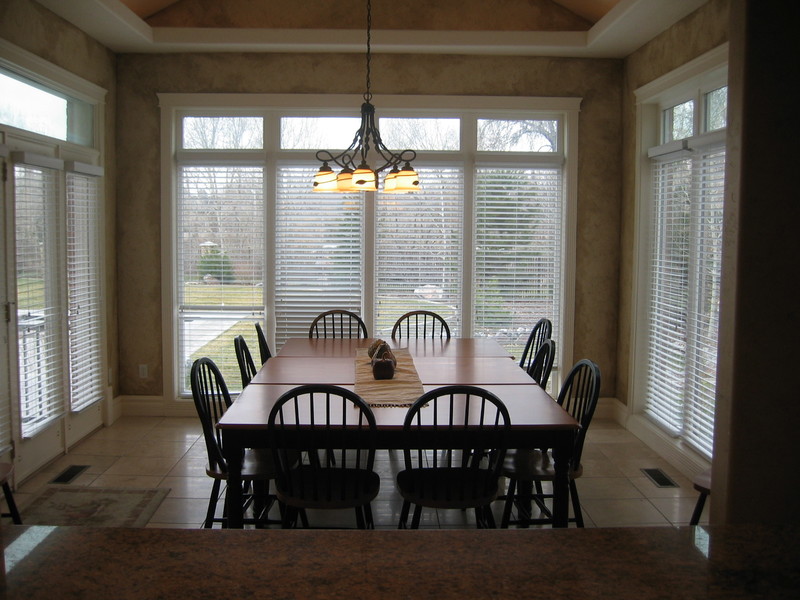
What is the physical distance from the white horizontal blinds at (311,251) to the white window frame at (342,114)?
0.08m

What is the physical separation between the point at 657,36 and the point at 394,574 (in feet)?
15.0

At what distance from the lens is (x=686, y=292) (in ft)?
13.7

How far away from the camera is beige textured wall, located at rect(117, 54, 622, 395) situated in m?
4.97

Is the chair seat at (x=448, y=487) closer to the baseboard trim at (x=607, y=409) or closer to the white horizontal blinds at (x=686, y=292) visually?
the white horizontal blinds at (x=686, y=292)

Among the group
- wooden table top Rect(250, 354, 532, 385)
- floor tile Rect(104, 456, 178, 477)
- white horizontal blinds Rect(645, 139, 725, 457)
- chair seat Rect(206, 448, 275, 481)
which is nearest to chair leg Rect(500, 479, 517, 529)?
wooden table top Rect(250, 354, 532, 385)

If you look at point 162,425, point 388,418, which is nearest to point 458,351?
point 388,418

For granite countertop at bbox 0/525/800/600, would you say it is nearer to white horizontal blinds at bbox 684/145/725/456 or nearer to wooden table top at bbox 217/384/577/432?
wooden table top at bbox 217/384/577/432

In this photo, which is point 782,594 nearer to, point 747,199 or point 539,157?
point 747,199

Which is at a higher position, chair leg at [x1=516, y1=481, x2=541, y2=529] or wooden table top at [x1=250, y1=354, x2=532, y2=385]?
wooden table top at [x1=250, y1=354, x2=532, y2=385]

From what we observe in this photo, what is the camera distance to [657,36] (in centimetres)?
443

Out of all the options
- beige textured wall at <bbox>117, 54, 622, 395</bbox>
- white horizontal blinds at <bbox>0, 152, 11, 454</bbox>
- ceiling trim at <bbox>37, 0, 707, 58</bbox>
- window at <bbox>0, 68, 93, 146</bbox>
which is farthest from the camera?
beige textured wall at <bbox>117, 54, 622, 395</bbox>

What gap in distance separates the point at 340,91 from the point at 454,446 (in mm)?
3369

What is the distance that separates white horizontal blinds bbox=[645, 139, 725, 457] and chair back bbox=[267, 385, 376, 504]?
2.36 m

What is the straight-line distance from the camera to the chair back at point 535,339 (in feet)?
14.1
